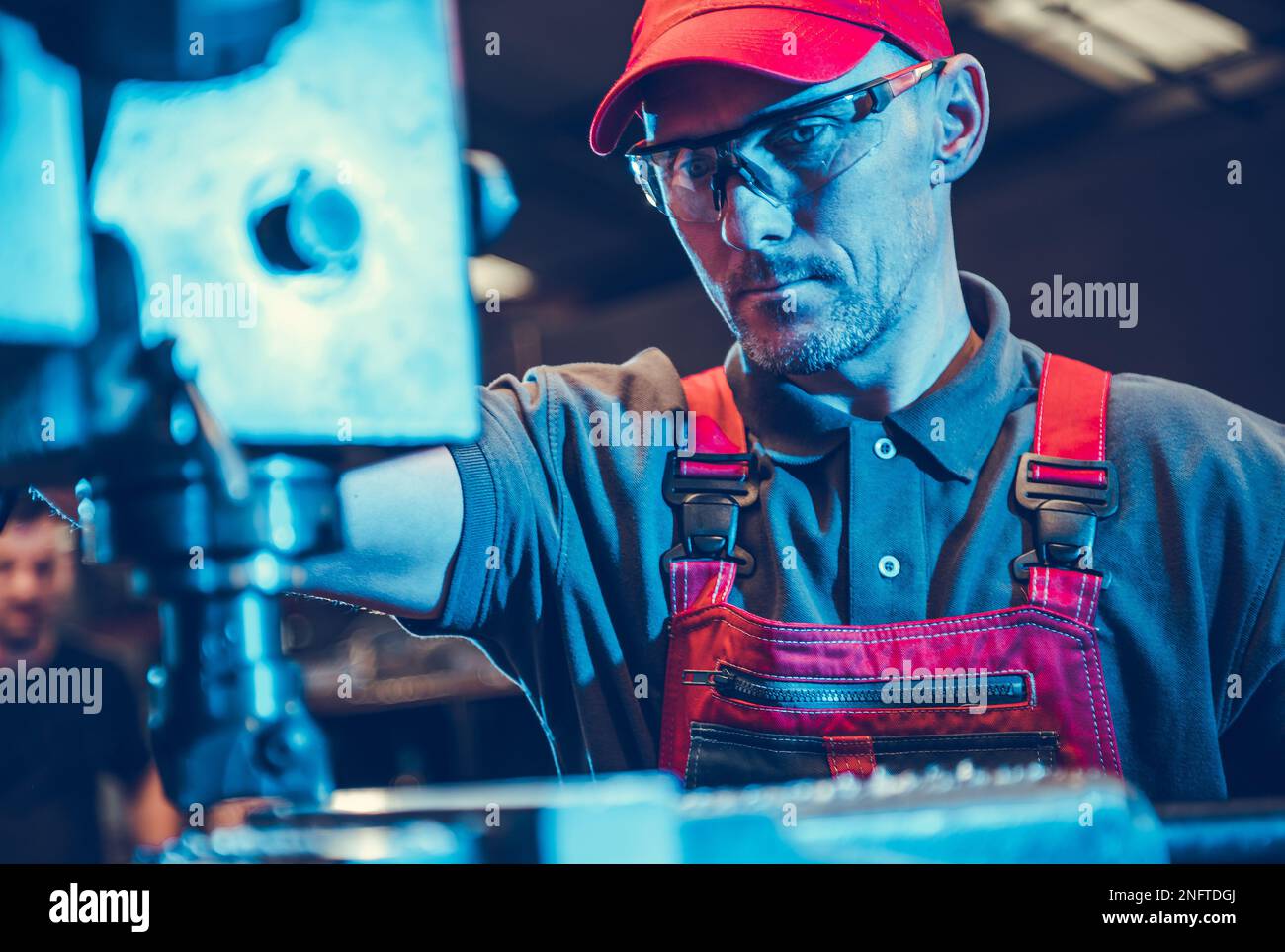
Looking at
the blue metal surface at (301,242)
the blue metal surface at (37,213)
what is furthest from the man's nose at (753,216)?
the blue metal surface at (37,213)

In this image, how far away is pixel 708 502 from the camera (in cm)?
116

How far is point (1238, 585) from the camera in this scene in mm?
1106

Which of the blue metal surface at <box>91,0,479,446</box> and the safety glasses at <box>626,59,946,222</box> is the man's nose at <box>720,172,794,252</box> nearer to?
the safety glasses at <box>626,59,946,222</box>

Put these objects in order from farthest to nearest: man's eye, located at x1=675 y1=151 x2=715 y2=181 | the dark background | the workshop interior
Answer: the dark background, man's eye, located at x1=675 y1=151 x2=715 y2=181, the workshop interior

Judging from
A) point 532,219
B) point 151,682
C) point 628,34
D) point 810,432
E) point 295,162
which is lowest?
point 151,682

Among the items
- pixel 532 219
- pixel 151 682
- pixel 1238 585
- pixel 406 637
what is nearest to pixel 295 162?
pixel 151 682

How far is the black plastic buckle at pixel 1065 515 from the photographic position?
1.10 m

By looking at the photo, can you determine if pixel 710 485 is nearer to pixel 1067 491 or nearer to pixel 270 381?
pixel 1067 491

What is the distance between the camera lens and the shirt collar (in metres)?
1.18

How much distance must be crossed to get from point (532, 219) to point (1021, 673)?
76 cm

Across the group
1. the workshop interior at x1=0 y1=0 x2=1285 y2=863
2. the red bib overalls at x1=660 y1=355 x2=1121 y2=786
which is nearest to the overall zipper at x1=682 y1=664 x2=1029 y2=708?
the red bib overalls at x1=660 y1=355 x2=1121 y2=786

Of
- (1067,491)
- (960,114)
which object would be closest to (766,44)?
(960,114)

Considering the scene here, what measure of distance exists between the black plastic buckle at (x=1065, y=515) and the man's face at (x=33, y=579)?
1.17 metres
